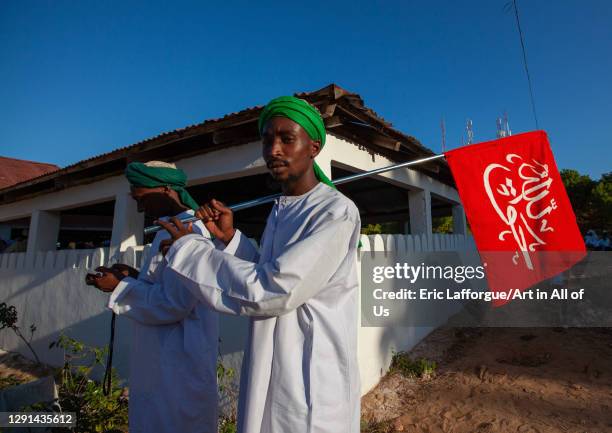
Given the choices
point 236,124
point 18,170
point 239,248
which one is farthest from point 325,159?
point 18,170

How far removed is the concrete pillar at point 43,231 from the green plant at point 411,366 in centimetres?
666

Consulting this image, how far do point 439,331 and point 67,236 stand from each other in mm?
14311

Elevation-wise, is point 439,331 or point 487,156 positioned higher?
point 487,156

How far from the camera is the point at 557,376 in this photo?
158 inches

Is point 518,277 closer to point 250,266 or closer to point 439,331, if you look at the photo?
point 250,266

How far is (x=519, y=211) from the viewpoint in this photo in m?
2.86

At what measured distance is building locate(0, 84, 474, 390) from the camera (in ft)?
13.7

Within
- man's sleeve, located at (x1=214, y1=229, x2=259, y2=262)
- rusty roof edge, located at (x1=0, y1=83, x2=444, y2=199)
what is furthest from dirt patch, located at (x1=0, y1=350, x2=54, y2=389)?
man's sleeve, located at (x1=214, y1=229, x2=259, y2=262)

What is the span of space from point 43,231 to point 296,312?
7709 mm

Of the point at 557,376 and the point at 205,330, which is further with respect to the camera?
the point at 557,376

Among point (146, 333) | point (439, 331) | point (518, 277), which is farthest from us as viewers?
point (439, 331)

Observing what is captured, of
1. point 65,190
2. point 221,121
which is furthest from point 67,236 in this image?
point 221,121

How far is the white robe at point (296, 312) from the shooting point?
1021 millimetres

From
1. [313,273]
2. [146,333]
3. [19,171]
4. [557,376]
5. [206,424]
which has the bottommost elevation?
Answer: [557,376]
